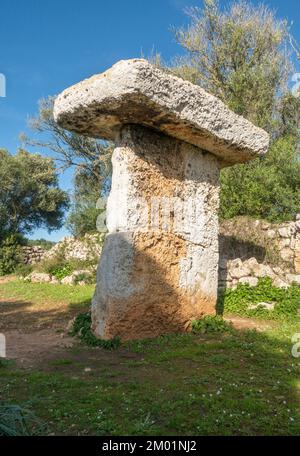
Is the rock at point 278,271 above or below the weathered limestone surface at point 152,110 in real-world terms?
below

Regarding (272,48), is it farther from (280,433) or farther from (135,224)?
(280,433)

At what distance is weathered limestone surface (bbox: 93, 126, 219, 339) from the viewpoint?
236 inches

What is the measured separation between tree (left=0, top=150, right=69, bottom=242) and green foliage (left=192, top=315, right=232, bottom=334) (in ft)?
54.9

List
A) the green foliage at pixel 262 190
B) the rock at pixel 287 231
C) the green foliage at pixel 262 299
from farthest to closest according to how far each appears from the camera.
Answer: the green foliage at pixel 262 190, the rock at pixel 287 231, the green foliage at pixel 262 299

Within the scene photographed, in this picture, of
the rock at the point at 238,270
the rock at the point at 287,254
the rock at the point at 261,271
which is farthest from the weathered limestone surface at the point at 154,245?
the rock at the point at 287,254

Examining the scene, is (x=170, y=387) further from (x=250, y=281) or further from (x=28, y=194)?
(x=28, y=194)

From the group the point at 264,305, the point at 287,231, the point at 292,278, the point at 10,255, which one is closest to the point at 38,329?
the point at 264,305

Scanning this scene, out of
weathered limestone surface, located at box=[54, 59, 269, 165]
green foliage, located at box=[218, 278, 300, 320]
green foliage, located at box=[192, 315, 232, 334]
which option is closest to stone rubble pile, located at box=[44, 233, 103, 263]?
green foliage, located at box=[218, 278, 300, 320]

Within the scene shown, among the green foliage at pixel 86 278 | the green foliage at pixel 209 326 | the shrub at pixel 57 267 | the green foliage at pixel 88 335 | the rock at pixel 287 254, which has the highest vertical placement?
the rock at pixel 287 254

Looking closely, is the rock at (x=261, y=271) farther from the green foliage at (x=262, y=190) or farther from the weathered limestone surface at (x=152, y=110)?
the green foliage at (x=262, y=190)

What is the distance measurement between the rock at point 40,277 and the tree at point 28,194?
7892mm

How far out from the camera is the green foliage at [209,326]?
21.8ft

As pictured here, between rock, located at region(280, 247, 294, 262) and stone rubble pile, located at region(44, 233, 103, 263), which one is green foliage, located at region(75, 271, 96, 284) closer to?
stone rubble pile, located at region(44, 233, 103, 263)

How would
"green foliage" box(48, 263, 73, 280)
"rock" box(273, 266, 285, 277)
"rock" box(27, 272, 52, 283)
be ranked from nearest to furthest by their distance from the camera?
"rock" box(273, 266, 285, 277) → "rock" box(27, 272, 52, 283) → "green foliage" box(48, 263, 73, 280)
